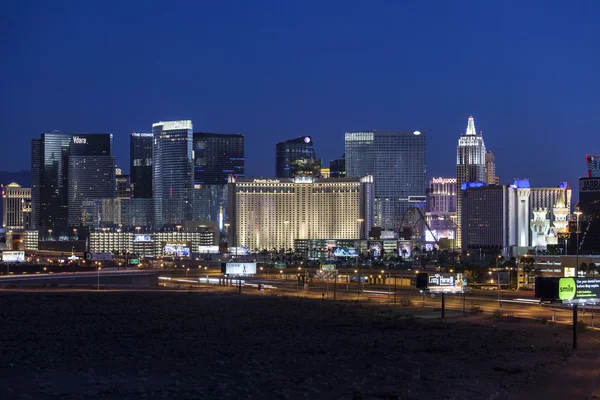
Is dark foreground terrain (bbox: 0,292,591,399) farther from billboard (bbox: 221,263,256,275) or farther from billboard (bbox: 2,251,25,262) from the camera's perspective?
billboard (bbox: 2,251,25,262)

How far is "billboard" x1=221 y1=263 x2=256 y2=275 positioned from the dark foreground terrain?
92.2ft

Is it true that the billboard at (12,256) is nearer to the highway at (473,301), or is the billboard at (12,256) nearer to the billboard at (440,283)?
the highway at (473,301)

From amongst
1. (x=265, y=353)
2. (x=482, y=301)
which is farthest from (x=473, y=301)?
(x=265, y=353)

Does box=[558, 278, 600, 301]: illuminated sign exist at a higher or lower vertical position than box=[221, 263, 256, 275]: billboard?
higher

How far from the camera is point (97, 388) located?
40.4m

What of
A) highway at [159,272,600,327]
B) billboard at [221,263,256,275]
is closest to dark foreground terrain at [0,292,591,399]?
highway at [159,272,600,327]

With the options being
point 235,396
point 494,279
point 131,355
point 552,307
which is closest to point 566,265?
point 494,279

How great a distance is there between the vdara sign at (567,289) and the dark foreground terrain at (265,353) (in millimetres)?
3079

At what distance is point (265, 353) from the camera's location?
174ft

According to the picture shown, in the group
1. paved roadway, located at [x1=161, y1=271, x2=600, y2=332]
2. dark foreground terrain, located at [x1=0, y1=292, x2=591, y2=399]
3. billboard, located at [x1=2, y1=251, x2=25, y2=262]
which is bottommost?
paved roadway, located at [x1=161, y1=271, x2=600, y2=332]

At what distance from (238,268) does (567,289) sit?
63138 mm

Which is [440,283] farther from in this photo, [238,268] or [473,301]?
[238,268]

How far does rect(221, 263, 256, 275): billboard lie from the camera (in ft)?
371

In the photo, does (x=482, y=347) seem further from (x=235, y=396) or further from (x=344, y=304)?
(x=344, y=304)
